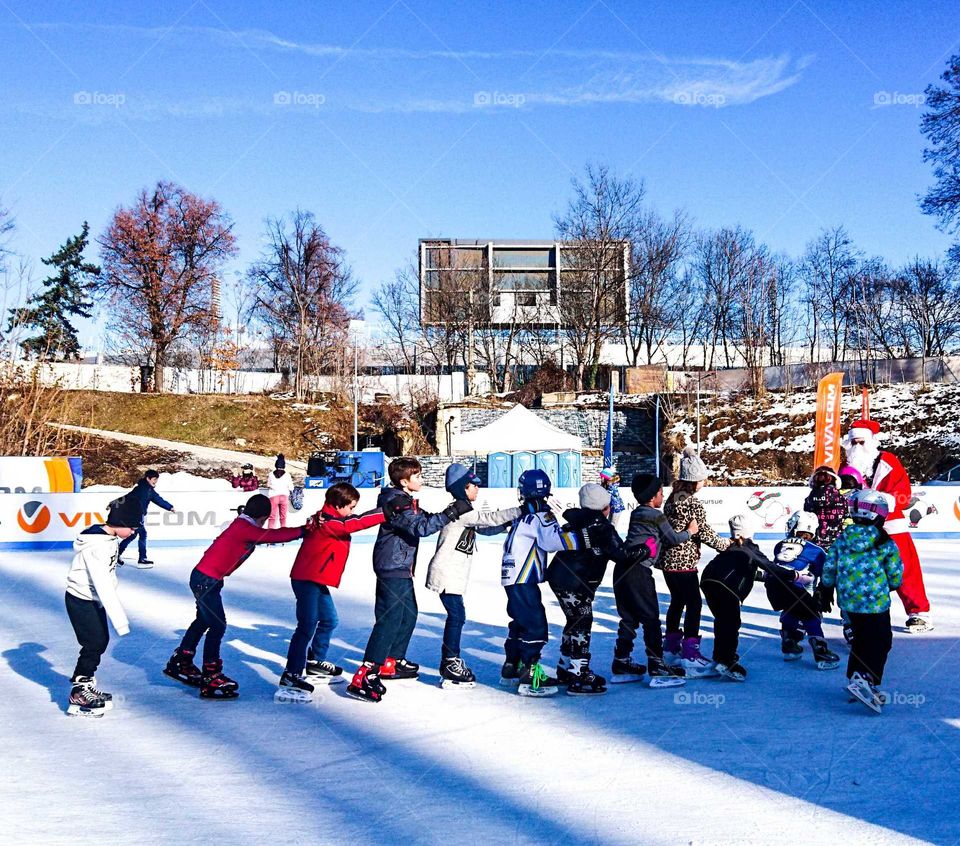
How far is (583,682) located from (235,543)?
240 centimetres

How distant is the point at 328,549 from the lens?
5.68m

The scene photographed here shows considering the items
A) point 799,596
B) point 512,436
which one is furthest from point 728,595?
point 512,436

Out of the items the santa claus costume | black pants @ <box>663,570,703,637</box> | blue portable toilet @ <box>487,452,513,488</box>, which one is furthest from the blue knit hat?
blue portable toilet @ <box>487,452,513,488</box>

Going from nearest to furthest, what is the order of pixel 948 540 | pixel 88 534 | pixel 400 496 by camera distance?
pixel 88 534 → pixel 400 496 → pixel 948 540

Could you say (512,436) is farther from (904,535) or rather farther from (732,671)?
(732,671)

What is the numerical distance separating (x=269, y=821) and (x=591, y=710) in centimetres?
228

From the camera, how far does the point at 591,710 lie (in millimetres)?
5324

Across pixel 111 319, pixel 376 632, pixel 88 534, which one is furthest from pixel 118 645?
pixel 111 319

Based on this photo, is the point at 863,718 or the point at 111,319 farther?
the point at 111,319

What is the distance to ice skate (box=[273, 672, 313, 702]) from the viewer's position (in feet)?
18.2

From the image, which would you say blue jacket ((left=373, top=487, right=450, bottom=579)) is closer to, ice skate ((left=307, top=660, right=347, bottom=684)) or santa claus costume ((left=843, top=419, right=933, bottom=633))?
ice skate ((left=307, top=660, right=347, bottom=684))

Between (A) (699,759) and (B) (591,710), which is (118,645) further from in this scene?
(A) (699,759)

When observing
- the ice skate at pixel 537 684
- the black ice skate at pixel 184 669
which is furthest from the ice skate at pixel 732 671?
the black ice skate at pixel 184 669

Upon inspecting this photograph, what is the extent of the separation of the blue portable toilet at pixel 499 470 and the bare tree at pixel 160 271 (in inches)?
846
